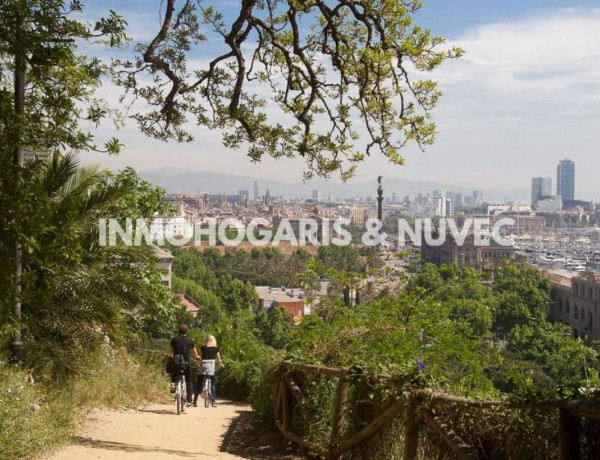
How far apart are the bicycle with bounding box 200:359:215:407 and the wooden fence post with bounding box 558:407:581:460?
22.0ft

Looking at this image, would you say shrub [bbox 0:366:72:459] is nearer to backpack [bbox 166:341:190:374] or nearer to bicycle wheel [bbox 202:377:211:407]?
backpack [bbox 166:341:190:374]

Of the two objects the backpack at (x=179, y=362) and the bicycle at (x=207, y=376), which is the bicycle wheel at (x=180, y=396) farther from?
the bicycle at (x=207, y=376)

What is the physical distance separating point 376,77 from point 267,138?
1135 mm

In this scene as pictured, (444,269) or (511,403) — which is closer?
(511,403)

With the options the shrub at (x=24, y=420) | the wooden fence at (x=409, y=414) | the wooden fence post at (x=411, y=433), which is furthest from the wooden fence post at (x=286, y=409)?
the wooden fence post at (x=411, y=433)

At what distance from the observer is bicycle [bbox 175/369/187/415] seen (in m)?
8.31

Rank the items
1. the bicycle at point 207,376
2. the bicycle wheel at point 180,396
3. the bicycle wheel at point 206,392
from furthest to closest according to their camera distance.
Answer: the bicycle wheel at point 206,392 < the bicycle at point 207,376 < the bicycle wheel at point 180,396

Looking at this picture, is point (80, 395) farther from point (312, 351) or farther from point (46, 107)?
point (46, 107)

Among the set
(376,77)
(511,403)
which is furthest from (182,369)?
(511,403)

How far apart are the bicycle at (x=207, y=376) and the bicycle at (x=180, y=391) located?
0.75m

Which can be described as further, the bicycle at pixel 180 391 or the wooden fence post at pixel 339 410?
the bicycle at pixel 180 391

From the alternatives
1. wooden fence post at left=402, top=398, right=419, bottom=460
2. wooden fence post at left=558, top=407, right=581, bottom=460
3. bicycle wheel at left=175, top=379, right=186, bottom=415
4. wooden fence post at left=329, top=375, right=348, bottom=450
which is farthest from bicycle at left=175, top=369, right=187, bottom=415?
wooden fence post at left=558, top=407, right=581, bottom=460

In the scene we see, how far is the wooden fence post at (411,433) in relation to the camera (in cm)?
393

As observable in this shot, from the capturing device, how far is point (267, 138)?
7.43 m
